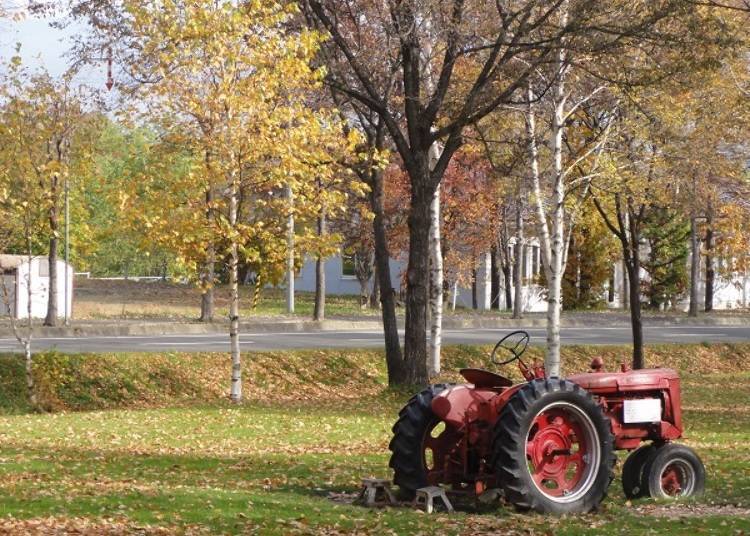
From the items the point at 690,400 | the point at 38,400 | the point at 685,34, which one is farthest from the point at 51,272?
the point at 685,34

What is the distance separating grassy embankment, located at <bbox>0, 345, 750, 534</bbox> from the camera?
34.3 ft

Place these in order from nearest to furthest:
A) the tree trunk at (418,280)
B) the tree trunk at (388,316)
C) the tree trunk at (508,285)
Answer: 1. the tree trunk at (418,280)
2. the tree trunk at (388,316)
3. the tree trunk at (508,285)

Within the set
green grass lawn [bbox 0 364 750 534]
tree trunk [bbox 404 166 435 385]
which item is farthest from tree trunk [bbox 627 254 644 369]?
green grass lawn [bbox 0 364 750 534]

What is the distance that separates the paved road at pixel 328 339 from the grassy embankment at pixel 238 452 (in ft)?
7.19

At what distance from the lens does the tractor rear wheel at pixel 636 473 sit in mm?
12680

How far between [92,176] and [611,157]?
45.7ft

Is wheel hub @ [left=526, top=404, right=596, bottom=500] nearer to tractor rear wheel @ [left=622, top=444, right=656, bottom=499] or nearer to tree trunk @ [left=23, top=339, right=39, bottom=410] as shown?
tractor rear wheel @ [left=622, top=444, right=656, bottom=499]

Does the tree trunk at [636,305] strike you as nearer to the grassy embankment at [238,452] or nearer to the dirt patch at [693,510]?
the grassy embankment at [238,452]

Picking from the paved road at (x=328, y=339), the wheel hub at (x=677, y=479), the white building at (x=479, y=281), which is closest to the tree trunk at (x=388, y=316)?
the paved road at (x=328, y=339)

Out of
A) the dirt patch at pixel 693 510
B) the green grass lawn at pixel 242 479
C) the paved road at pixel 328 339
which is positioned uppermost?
the paved road at pixel 328 339

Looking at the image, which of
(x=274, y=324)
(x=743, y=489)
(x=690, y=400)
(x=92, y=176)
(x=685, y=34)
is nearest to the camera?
(x=743, y=489)

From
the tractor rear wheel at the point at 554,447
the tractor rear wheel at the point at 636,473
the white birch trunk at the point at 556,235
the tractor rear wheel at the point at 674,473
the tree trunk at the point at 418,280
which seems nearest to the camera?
the tractor rear wheel at the point at 554,447

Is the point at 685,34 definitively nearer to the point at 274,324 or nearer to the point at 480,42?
the point at 480,42

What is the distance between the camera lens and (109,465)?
1413cm
